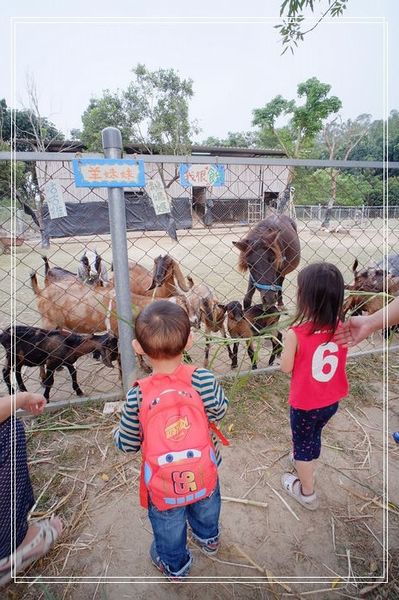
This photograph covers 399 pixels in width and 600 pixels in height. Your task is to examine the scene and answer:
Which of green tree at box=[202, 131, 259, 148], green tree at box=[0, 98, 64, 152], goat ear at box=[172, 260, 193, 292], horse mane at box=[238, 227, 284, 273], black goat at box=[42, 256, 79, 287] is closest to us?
horse mane at box=[238, 227, 284, 273]

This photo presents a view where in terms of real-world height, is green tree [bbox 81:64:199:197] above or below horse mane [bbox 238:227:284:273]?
above

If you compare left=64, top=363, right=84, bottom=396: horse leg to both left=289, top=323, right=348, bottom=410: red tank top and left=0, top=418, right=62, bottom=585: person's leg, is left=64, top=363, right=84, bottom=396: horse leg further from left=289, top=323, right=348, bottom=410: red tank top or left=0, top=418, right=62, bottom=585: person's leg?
left=289, top=323, right=348, bottom=410: red tank top

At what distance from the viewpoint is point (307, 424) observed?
1.86m

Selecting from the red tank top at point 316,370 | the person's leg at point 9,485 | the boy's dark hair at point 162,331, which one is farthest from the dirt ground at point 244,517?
the boy's dark hair at point 162,331

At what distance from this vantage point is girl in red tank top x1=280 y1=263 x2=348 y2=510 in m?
1.63

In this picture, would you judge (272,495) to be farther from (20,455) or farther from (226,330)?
(226,330)

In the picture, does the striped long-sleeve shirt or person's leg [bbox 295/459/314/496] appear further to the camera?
person's leg [bbox 295/459/314/496]

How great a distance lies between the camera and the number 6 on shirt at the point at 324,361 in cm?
173

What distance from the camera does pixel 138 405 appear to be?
136 cm

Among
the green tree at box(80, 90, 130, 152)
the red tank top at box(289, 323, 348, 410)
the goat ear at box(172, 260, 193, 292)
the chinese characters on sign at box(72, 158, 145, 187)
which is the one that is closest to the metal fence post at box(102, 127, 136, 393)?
the chinese characters on sign at box(72, 158, 145, 187)

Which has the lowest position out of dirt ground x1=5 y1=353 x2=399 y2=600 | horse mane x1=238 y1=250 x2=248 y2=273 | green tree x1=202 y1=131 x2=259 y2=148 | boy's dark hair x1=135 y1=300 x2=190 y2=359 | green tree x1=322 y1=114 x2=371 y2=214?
dirt ground x1=5 y1=353 x2=399 y2=600

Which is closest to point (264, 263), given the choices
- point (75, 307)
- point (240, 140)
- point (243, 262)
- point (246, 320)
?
point (243, 262)

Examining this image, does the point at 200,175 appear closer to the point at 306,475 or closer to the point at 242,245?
the point at 306,475

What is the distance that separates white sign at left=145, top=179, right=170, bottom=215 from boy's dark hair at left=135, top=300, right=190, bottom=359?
1.00 meters
